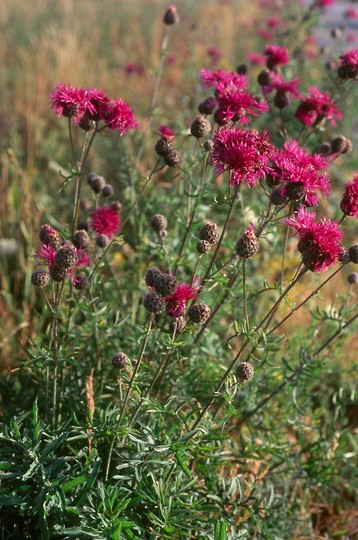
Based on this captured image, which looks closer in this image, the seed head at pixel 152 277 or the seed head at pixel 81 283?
the seed head at pixel 152 277

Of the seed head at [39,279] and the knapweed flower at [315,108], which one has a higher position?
the knapweed flower at [315,108]

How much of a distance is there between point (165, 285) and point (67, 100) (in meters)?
0.80

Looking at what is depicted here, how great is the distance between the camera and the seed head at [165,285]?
1798 millimetres

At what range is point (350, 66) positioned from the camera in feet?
8.84

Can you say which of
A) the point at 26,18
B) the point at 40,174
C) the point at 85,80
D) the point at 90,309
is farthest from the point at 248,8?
the point at 90,309

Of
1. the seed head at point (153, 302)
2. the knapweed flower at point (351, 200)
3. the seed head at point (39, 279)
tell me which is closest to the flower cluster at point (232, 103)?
the knapweed flower at point (351, 200)

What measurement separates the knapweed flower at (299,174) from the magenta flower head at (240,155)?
6 centimetres

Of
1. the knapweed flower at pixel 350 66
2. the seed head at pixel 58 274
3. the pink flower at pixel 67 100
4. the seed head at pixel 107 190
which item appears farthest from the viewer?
the knapweed flower at pixel 350 66

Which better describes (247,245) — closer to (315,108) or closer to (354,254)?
(354,254)

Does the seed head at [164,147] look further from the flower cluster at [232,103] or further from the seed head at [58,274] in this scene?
the seed head at [58,274]

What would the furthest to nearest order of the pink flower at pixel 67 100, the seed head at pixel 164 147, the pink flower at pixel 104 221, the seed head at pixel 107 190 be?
1. the seed head at pixel 107 190
2. the pink flower at pixel 104 221
3. the seed head at pixel 164 147
4. the pink flower at pixel 67 100

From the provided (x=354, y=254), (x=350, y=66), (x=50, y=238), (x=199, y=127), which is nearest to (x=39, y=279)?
(x=50, y=238)

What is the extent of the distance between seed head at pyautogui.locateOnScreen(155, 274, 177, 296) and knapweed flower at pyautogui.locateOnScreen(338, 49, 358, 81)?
1.60 meters

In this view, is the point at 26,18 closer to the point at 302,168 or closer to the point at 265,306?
the point at 265,306
